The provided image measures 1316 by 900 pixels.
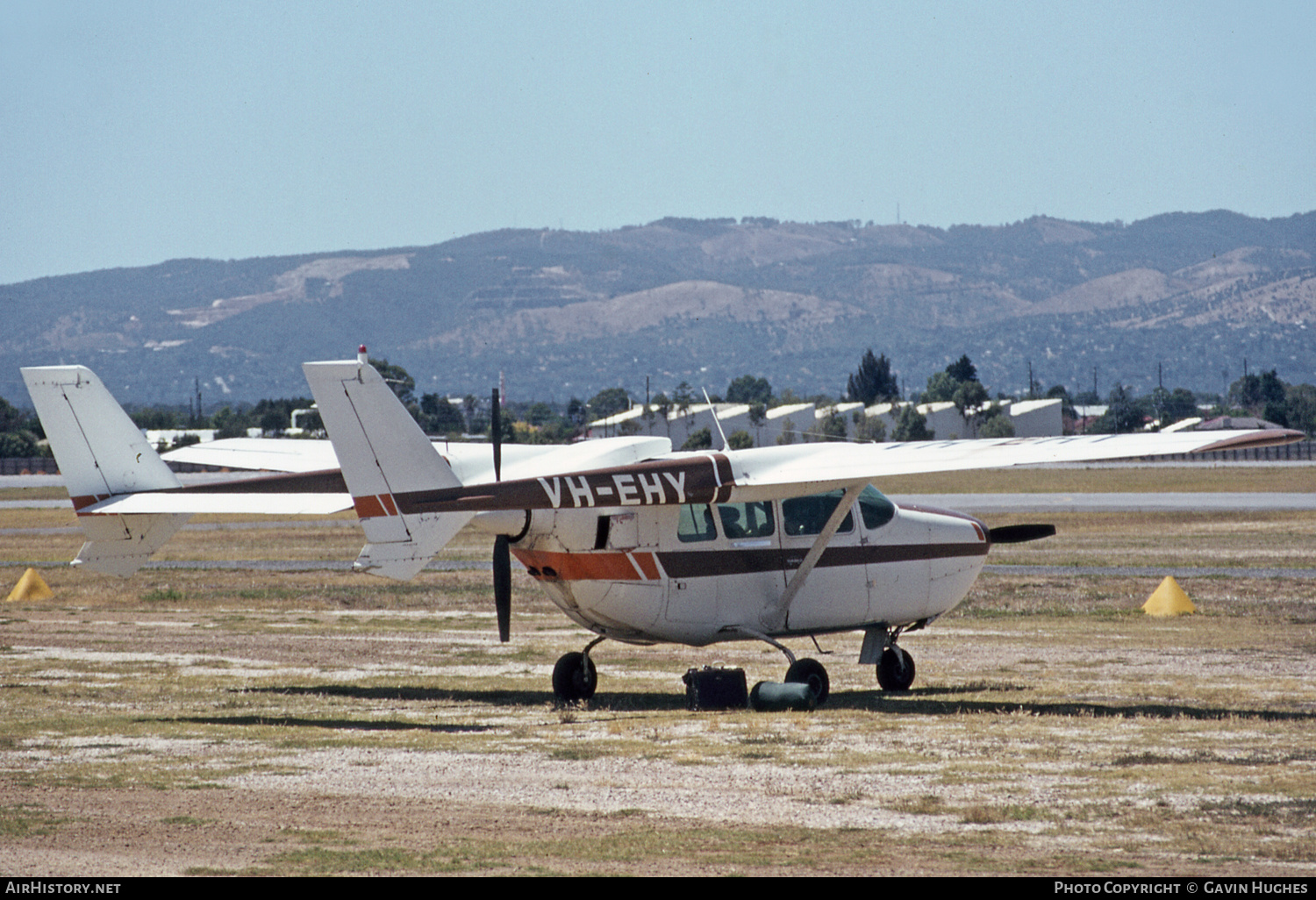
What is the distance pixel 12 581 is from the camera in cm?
3334

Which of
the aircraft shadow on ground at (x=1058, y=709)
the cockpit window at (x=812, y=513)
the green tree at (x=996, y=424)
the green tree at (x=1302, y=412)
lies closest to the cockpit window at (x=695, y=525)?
the cockpit window at (x=812, y=513)

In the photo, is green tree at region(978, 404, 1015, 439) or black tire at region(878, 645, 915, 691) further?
green tree at region(978, 404, 1015, 439)

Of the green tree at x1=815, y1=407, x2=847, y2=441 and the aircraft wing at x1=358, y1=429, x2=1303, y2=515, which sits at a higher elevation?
the aircraft wing at x1=358, y1=429, x2=1303, y2=515

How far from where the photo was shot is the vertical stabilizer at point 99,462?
1588 cm

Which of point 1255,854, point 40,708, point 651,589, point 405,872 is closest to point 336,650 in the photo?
point 40,708

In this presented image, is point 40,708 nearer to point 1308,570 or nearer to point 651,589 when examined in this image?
point 651,589

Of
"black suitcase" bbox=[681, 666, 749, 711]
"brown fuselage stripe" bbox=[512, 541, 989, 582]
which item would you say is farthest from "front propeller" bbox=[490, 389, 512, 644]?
"black suitcase" bbox=[681, 666, 749, 711]

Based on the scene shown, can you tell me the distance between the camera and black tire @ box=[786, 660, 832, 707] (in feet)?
51.9

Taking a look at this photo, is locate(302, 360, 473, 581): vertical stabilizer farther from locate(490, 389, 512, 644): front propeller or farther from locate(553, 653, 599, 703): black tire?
locate(553, 653, 599, 703): black tire

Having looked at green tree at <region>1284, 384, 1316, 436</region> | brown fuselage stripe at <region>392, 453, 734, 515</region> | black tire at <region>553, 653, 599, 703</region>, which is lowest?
green tree at <region>1284, 384, 1316, 436</region>

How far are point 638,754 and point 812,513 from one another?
4.96m

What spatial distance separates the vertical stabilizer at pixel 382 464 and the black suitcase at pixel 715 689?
3175 mm

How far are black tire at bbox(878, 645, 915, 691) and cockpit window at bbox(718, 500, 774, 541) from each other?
2266 mm

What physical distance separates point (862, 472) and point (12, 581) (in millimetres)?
24423
